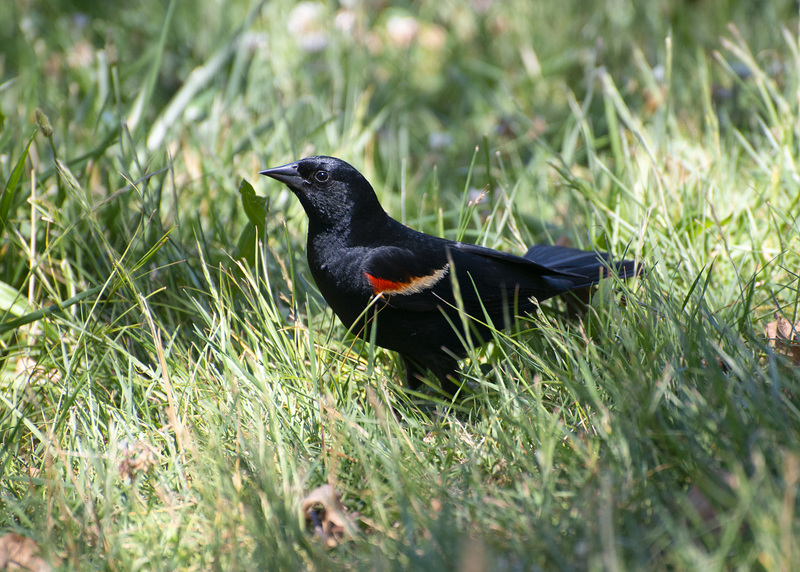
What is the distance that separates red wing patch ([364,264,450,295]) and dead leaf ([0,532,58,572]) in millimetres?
1283

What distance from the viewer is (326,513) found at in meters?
1.79

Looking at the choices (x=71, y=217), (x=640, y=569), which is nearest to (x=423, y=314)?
(x=640, y=569)

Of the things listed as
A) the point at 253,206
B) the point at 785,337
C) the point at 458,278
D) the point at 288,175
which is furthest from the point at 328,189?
the point at 785,337

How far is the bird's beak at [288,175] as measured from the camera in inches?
104

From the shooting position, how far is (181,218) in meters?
3.28

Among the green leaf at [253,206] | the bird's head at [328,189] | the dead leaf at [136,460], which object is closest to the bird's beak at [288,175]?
the bird's head at [328,189]

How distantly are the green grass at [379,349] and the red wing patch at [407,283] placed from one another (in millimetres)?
230

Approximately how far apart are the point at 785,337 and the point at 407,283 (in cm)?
128

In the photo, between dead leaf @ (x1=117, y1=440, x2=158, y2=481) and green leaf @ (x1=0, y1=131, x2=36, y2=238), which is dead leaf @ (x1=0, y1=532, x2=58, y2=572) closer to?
dead leaf @ (x1=117, y1=440, x2=158, y2=481)

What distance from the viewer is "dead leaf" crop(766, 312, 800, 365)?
207 centimetres

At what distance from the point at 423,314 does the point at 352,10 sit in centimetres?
370

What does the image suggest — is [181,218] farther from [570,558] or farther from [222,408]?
[570,558]

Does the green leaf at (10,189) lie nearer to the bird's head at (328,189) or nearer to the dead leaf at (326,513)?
the bird's head at (328,189)

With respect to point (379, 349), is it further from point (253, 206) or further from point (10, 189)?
point (10, 189)
